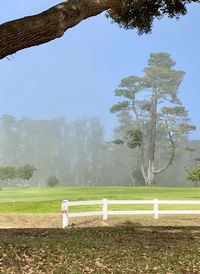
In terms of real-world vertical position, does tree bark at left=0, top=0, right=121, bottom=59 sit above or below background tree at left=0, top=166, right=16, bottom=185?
above

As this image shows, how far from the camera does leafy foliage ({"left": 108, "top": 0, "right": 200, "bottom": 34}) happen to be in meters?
15.4

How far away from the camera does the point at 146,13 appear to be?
16.0 meters

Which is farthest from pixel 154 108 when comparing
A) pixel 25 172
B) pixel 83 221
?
pixel 83 221

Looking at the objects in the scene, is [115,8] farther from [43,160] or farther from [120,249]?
[43,160]

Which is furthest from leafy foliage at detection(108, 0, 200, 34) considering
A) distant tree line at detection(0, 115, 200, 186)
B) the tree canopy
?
distant tree line at detection(0, 115, 200, 186)

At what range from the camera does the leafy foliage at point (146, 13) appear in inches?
607

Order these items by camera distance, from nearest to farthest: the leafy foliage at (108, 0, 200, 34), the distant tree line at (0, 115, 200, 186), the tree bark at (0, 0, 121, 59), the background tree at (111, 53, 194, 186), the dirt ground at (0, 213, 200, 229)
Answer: the tree bark at (0, 0, 121, 59)
the leafy foliage at (108, 0, 200, 34)
the dirt ground at (0, 213, 200, 229)
the background tree at (111, 53, 194, 186)
the distant tree line at (0, 115, 200, 186)

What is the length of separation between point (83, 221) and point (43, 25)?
15.3 m

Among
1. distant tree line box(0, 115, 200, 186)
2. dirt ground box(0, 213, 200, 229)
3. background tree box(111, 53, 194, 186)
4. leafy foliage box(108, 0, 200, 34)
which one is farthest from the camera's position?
distant tree line box(0, 115, 200, 186)

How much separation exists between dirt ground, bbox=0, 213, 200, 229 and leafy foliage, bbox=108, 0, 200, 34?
1050 cm

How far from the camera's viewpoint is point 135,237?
50.6 ft

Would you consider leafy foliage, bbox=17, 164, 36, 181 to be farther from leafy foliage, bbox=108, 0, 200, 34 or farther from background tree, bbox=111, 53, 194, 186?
leafy foliage, bbox=108, 0, 200, 34

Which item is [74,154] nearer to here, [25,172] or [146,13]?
[25,172]

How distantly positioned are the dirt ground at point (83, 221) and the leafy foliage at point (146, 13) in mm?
10498
